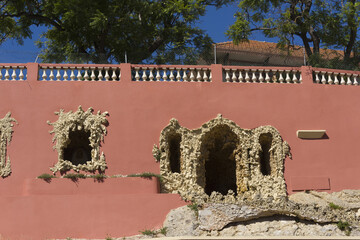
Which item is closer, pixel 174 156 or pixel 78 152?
pixel 174 156

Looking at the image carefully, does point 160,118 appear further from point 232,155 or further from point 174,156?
point 232,155

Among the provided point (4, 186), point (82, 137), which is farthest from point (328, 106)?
point (4, 186)

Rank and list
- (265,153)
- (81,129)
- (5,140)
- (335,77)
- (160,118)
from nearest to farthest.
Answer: (5,140) < (81,129) < (160,118) < (265,153) < (335,77)

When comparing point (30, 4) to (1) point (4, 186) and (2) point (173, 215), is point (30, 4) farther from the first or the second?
(2) point (173, 215)

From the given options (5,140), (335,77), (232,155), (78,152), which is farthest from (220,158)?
(5,140)

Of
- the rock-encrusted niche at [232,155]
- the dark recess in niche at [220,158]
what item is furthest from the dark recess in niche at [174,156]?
the dark recess in niche at [220,158]

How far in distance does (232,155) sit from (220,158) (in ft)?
4.13

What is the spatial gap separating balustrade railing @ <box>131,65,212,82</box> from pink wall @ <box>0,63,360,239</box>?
219 mm

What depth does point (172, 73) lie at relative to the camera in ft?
50.1

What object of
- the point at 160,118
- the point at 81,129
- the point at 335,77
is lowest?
the point at 81,129

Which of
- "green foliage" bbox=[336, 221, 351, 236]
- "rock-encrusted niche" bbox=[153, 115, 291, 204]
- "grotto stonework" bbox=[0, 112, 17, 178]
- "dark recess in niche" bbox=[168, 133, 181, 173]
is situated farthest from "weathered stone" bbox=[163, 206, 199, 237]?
"grotto stonework" bbox=[0, 112, 17, 178]

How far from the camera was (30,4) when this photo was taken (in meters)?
20.9

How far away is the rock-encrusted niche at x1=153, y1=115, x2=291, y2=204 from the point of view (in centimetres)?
1421

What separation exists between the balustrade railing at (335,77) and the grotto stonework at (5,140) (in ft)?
29.1
